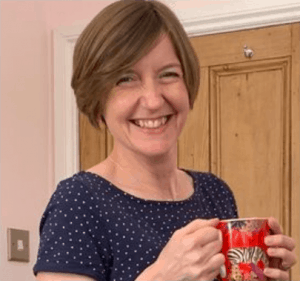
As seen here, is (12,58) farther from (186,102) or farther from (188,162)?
(186,102)

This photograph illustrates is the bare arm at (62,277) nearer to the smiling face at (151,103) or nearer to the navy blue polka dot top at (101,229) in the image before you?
the navy blue polka dot top at (101,229)

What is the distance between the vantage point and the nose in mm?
1162

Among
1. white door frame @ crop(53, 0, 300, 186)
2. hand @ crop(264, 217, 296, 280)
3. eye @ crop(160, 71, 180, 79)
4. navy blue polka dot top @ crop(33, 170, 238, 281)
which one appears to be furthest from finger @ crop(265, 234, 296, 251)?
white door frame @ crop(53, 0, 300, 186)

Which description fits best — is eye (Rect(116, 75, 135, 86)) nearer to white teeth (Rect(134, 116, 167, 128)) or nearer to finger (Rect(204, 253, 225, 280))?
white teeth (Rect(134, 116, 167, 128))

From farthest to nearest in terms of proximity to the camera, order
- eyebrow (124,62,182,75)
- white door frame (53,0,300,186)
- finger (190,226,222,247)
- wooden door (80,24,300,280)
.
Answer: white door frame (53,0,300,186)
wooden door (80,24,300,280)
eyebrow (124,62,182,75)
finger (190,226,222,247)

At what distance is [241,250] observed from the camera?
1.07m

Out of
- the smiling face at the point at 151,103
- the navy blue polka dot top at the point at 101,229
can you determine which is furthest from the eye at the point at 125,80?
the navy blue polka dot top at the point at 101,229

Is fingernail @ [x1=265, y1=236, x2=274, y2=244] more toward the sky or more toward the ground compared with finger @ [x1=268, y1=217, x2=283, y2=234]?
more toward the ground

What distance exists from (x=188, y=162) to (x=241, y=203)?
25 centimetres

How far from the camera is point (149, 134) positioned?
1.20 metres

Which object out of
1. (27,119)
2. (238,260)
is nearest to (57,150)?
(27,119)

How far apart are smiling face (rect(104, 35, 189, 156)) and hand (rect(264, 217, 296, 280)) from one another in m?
0.22

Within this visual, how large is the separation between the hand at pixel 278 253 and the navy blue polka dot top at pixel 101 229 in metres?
0.17

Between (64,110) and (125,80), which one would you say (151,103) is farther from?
(64,110)
